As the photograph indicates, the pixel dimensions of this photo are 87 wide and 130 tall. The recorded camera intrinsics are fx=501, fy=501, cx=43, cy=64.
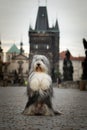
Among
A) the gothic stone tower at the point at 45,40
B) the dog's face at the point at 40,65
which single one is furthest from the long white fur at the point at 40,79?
the gothic stone tower at the point at 45,40

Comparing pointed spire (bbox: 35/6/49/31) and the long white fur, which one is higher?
pointed spire (bbox: 35/6/49/31)

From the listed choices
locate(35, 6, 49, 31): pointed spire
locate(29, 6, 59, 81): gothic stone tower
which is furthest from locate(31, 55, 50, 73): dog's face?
locate(29, 6, 59, 81): gothic stone tower

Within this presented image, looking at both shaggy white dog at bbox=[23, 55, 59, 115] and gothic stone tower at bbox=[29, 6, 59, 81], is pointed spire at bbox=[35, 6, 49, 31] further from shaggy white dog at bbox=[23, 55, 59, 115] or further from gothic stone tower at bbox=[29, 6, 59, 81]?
shaggy white dog at bbox=[23, 55, 59, 115]

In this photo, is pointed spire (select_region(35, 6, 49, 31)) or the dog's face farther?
pointed spire (select_region(35, 6, 49, 31))

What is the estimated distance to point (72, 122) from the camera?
6371 millimetres

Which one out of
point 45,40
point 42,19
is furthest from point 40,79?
→ point 45,40

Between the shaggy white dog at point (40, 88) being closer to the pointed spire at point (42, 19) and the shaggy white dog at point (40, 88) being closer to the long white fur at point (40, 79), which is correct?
the long white fur at point (40, 79)

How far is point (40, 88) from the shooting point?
728cm

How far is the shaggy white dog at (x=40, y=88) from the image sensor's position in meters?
7.20

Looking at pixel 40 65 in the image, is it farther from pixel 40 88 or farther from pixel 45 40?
pixel 45 40

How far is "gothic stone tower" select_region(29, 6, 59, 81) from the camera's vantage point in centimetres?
9669

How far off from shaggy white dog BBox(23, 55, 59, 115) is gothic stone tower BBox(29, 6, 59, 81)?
8847cm

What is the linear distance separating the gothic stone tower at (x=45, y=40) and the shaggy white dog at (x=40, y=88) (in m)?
88.5

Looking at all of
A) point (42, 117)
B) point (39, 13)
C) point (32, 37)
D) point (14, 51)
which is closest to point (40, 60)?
point (42, 117)
